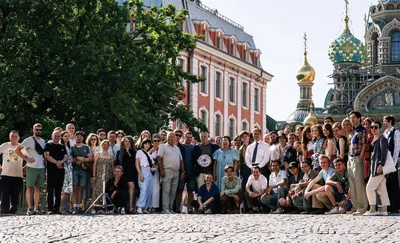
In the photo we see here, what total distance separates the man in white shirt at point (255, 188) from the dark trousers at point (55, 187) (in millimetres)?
3878

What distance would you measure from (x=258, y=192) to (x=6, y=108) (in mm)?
14595

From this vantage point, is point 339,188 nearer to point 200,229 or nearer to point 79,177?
point 79,177

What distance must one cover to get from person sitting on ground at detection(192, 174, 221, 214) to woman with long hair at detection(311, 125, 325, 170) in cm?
218

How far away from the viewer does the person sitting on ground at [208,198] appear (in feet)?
71.6

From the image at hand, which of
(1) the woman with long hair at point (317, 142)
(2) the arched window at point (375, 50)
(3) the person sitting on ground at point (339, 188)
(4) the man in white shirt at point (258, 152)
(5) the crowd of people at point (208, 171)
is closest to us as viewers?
(5) the crowd of people at point (208, 171)

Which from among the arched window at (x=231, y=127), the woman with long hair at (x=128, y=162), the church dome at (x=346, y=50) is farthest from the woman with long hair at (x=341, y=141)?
the church dome at (x=346, y=50)

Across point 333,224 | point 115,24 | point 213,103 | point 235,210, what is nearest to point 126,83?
point 115,24

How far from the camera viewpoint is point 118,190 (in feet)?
71.7

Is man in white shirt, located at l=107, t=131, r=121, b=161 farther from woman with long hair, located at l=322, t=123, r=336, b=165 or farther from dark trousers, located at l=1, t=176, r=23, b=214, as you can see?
woman with long hair, located at l=322, t=123, r=336, b=165

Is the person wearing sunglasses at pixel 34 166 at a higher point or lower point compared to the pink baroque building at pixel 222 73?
lower

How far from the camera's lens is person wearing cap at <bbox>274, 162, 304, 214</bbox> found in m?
21.3

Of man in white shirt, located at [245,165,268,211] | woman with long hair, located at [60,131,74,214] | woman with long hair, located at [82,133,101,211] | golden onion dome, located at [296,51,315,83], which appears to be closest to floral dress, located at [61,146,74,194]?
woman with long hair, located at [60,131,74,214]

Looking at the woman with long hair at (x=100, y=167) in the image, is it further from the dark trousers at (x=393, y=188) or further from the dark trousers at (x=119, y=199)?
the dark trousers at (x=393, y=188)

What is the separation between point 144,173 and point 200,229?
6702mm
